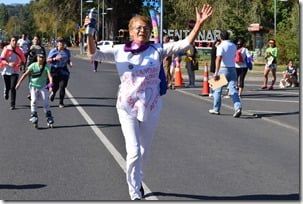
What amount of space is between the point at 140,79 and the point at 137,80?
3cm

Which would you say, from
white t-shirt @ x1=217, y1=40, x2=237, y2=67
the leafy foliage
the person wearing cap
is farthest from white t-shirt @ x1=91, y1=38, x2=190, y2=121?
the leafy foliage

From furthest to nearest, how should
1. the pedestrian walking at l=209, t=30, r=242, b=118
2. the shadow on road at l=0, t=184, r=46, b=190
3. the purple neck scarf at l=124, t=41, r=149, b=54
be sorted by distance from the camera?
the pedestrian walking at l=209, t=30, r=242, b=118
the shadow on road at l=0, t=184, r=46, b=190
the purple neck scarf at l=124, t=41, r=149, b=54

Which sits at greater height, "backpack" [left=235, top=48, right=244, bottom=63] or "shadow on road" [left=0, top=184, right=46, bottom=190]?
"backpack" [left=235, top=48, right=244, bottom=63]

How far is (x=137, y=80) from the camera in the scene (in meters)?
6.34

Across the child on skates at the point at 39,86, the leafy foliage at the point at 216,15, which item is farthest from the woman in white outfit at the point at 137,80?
the leafy foliage at the point at 216,15

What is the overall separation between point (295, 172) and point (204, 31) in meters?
43.0

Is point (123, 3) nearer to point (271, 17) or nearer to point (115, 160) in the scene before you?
point (271, 17)

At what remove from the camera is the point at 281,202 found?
6676mm

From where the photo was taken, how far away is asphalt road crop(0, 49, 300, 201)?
708cm

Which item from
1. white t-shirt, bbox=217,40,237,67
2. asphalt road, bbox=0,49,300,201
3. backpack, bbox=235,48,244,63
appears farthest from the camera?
Answer: backpack, bbox=235,48,244,63

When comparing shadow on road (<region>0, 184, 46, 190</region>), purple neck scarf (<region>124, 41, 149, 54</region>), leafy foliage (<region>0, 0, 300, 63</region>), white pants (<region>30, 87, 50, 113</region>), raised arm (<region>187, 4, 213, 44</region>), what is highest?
leafy foliage (<region>0, 0, 300, 63</region>)

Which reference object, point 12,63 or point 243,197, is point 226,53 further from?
point 243,197

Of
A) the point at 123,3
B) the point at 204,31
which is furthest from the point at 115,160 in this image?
the point at 123,3

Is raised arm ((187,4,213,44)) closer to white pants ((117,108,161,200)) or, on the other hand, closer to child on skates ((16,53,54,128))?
white pants ((117,108,161,200))
